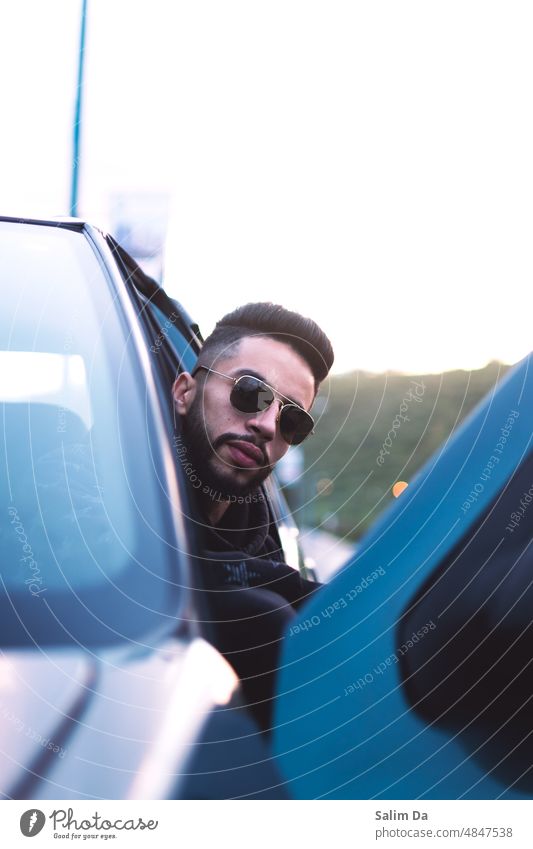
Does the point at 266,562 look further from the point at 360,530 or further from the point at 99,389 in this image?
the point at 99,389

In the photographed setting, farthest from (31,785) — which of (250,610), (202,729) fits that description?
(250,610)

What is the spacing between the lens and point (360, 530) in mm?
718

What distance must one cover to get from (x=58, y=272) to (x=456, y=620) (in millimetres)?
497

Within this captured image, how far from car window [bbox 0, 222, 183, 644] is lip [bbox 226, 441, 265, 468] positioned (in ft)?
0.30

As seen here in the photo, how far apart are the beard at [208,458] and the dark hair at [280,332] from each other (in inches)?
2.9

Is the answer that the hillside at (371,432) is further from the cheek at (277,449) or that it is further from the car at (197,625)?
the car at (197,625)

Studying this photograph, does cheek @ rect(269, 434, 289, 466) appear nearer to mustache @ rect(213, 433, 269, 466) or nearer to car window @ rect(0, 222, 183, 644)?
mustache @ rect(213, 433, 269, 466)

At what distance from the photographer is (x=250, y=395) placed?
794 mm

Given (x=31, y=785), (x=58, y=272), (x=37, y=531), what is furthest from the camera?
(x=58, y=272)

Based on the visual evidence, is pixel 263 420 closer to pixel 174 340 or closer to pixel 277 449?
pixel 277 449

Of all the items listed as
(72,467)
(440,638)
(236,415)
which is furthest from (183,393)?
(440,638)

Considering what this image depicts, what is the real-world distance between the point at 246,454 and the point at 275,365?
0.09 meters

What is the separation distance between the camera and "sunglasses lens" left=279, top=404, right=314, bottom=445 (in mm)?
805
